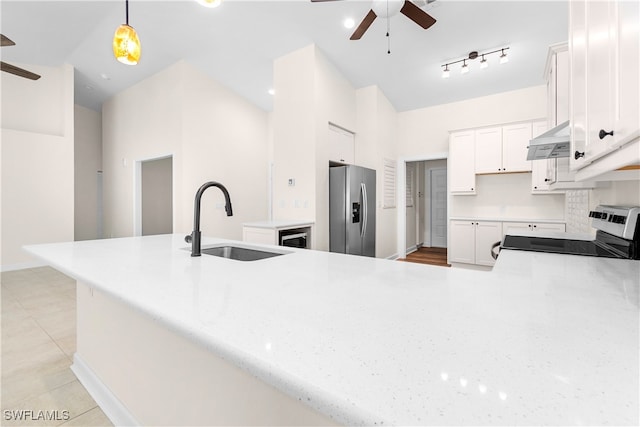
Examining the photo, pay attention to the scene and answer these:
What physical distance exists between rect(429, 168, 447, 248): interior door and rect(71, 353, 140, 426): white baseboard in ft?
22.3

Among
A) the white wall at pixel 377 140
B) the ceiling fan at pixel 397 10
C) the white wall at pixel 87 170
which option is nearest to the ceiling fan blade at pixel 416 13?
the ceiling fan at pixel 397 10

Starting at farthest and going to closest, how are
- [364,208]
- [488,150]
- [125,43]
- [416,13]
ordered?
[488,150] → [364,208] → [416,13] → [125,43]

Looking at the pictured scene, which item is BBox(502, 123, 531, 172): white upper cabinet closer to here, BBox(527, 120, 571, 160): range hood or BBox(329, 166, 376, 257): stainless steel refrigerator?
BBox(329, 166, 376, 257): stainless steel refrigerator

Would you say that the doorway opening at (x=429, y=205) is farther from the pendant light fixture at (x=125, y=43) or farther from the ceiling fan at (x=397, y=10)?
the pendant light fixture at (x=125, y=43)

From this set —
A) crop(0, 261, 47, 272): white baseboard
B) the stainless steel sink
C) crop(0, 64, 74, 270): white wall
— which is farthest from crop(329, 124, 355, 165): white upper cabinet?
crop(0, 261, 47, 272): white baseboard

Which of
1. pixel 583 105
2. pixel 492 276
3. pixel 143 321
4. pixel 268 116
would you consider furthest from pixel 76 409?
pixel 268 116

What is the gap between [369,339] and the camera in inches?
21.4

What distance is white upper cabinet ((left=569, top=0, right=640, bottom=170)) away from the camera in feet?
2.15

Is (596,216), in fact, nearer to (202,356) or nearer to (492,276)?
(492,276)

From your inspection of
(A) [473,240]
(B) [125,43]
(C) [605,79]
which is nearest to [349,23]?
(B) [125,43]

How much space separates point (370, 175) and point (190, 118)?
10.3 ft

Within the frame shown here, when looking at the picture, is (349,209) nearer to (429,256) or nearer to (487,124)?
(429,256)

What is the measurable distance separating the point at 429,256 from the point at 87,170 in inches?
306

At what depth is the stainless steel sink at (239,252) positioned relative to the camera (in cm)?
167
